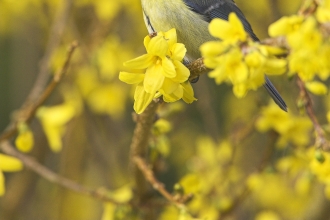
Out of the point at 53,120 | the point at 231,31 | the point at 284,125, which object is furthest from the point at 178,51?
the point at 53,120

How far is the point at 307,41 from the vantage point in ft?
3.25

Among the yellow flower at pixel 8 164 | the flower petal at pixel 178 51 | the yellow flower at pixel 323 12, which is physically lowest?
the yellow flower at pixel 8 164

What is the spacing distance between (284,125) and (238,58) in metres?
0.84

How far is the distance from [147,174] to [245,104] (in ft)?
5.88

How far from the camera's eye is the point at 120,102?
8.45 ft

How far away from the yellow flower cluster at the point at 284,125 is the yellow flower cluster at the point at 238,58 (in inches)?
31.1

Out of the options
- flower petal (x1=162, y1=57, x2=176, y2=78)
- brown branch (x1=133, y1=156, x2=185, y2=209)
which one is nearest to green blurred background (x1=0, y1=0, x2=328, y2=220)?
brown branch (x1=133, y1=156, x2=185, y2=209)

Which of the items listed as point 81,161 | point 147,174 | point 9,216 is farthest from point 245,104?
point 147,174

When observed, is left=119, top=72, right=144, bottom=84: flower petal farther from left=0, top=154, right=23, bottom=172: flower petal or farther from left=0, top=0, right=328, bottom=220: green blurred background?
left=0, top=0, right=328, bottom=220: green blurred background

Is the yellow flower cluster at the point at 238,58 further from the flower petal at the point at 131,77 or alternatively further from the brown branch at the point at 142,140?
the brown branch at the point at 142,140

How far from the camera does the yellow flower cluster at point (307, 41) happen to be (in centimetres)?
99


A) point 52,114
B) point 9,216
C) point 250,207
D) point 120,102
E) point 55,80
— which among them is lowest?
point 250,207

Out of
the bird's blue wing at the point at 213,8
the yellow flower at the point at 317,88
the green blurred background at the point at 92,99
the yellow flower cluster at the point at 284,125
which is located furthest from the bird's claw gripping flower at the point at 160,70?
the green blurred background at the point at 92,99

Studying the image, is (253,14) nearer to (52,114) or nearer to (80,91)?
(80,91)
